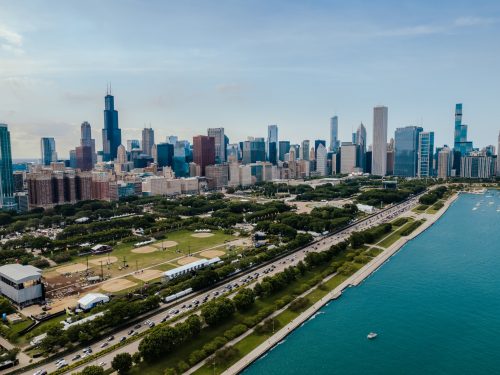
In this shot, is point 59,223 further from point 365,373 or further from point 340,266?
point 365,373

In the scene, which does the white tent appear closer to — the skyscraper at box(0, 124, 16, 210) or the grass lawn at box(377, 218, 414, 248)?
the grass lawn at box(377, 218, 414, 248)

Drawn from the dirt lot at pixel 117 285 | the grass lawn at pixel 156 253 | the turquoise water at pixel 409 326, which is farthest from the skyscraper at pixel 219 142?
the dirt lot at pixel 117 285

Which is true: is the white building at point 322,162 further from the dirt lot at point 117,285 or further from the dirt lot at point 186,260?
the dirt lot at point 117,285

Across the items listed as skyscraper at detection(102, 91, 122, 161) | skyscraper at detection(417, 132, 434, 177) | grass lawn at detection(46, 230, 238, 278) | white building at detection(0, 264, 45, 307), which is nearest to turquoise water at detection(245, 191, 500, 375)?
grass lawn at detection(46, 230, 238, 278)

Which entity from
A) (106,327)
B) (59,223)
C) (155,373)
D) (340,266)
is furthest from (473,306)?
(59,223)

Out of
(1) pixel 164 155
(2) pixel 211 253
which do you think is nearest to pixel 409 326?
(2) pixel 211 253

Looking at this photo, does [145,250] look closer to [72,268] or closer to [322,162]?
[72,268]
